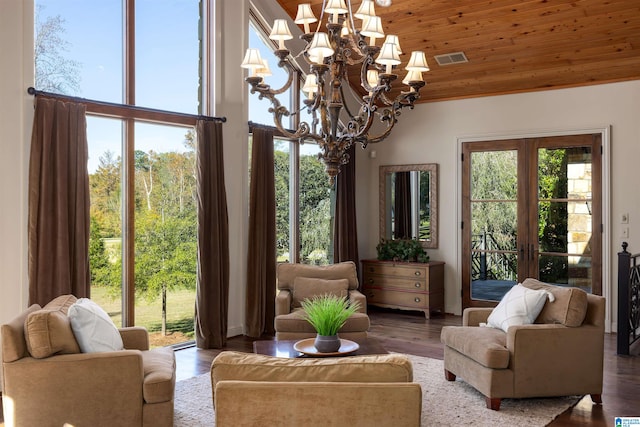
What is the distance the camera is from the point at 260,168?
6.41 metres

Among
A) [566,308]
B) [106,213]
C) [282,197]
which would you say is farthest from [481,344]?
[282,197]

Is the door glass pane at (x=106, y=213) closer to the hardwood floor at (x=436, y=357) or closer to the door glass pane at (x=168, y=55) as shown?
the door glass pane at (x=168, y=55)

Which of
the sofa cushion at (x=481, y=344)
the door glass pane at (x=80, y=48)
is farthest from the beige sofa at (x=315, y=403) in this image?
the door glass pane at (x=80, y=48)

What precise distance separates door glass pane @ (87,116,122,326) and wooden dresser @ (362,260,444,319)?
11.7 feet

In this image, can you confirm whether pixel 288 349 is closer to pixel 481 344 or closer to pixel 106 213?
pixel 481 344

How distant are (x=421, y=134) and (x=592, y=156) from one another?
2.17m

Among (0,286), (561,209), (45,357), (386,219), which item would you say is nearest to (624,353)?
(561,209)

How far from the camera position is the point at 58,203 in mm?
4648

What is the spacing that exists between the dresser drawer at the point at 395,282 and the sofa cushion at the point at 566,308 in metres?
3.05

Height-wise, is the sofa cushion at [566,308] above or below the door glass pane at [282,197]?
below

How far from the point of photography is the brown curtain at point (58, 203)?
15.0ft

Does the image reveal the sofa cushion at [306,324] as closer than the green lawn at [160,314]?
Yes

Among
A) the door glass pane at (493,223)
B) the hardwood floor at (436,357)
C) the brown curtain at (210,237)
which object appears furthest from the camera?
the door glass pane at (493,223)

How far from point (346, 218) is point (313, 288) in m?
2.18
